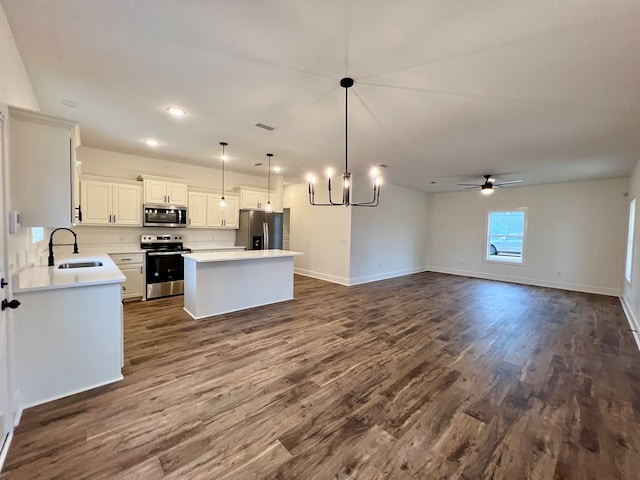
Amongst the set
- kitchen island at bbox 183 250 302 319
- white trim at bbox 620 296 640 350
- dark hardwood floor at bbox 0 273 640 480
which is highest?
kitchen island at bbox 183 250 302 319

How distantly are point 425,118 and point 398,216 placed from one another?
492 cm

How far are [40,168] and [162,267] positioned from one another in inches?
122

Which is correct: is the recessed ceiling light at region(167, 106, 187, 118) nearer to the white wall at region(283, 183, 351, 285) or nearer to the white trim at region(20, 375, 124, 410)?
the white trim at region(20, 375, 124, 410)

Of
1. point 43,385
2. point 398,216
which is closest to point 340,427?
point 43,385

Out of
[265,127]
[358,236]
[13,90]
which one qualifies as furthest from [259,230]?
[13,90]

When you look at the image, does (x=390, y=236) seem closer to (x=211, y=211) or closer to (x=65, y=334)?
(x=211, y=211)

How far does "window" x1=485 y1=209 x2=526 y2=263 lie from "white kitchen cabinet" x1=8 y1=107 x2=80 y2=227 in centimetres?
917

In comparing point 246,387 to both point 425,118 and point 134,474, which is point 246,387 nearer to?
point 134,474

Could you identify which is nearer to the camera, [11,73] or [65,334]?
[11,73]

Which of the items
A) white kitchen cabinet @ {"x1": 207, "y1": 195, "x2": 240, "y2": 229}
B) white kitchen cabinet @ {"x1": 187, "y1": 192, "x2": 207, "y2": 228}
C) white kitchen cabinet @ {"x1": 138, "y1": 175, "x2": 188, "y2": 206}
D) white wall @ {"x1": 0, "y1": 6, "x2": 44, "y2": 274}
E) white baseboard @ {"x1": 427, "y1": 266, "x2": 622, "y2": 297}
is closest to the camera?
white wall @ {"x1": 0, "y1": 6, "x2": 44, "y2": 274}

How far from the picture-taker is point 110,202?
190 inches

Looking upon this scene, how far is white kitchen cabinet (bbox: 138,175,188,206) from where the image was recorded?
5137mm

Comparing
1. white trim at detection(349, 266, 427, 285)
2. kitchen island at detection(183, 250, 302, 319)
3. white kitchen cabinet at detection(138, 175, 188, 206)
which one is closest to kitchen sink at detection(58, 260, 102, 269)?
kitchen island at detection(183, 250, 302, 319)

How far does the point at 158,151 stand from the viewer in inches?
196
